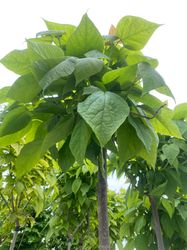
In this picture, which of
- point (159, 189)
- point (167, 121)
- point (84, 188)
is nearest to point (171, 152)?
Answer: point (159, 189)

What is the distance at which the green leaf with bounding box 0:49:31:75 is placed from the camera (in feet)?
1.53

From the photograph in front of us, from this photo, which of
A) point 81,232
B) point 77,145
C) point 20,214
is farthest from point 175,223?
point 81,232

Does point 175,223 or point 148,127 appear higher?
point 148,127

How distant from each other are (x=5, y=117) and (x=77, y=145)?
134 mm

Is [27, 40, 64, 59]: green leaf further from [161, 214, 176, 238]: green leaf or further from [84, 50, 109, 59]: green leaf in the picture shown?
[161, 214, 176, 238]: green leaf

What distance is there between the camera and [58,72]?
39 centimetres

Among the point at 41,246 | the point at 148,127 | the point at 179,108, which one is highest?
the point at 148,127

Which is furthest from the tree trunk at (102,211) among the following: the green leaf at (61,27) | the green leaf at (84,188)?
the green leaf at (84,188)

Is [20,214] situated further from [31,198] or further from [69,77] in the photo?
[69,77]

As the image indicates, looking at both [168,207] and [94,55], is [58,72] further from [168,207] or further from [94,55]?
[168,207]

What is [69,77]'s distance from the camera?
445 mm

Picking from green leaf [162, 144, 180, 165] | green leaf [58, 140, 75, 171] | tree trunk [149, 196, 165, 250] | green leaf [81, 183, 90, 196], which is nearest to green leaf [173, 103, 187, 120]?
green leaf [162, 144, 180, 165]

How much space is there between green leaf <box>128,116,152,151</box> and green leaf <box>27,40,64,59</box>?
142 millimetres

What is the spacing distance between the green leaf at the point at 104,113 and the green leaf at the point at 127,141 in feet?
0.25
